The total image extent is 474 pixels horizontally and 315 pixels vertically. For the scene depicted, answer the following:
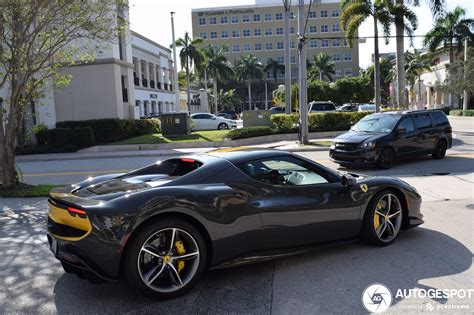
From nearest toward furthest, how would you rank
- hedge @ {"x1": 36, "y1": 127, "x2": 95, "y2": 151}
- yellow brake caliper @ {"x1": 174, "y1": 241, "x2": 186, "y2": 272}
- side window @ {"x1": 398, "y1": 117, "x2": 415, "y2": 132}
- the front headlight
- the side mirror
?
yellow brake caliper @ {"x1": 174, "y1": 241, "x2": 186, "y2": 272}, the side mirror, the front headlight, side window @ {"x1": 398, "y1": 117, "x2": 415, "y2": 132}, hedge @ {"x1": 36, "y1": 127, "x2": 95, "y2": 151}

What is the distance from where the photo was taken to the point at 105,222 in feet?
12.6

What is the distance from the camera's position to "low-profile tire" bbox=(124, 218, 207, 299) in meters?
3.89

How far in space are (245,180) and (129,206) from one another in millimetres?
1218

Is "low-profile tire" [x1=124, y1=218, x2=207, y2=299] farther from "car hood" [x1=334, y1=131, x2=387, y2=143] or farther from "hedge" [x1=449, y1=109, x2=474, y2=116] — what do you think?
"hedge" [x1=449, y1=109, x2=474, y2=116]

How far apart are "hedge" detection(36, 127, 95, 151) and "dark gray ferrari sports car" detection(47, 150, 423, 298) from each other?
61.6ft

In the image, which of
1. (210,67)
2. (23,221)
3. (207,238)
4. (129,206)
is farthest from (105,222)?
(210,67)

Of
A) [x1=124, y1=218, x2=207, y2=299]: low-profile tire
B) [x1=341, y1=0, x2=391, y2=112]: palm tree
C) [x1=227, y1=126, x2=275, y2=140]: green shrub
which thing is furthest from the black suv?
[x1=341, y1=0, x2=391, y2=112]: palm tree

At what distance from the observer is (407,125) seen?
12859 millimetres

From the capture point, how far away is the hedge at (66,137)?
22.8 metres

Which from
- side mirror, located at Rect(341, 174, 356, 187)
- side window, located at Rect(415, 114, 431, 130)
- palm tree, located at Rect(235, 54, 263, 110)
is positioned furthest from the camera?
palm tree, located at Rect(235, 54, 263, 110)

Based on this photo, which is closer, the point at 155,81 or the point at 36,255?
the point at 36,255

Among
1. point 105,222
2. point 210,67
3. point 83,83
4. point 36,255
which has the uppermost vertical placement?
point 210,67

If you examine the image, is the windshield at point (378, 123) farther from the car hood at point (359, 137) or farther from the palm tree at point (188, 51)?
the palm tree at point (188, 51)

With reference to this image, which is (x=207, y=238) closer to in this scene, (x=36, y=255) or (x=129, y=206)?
(x=129, y=206)
